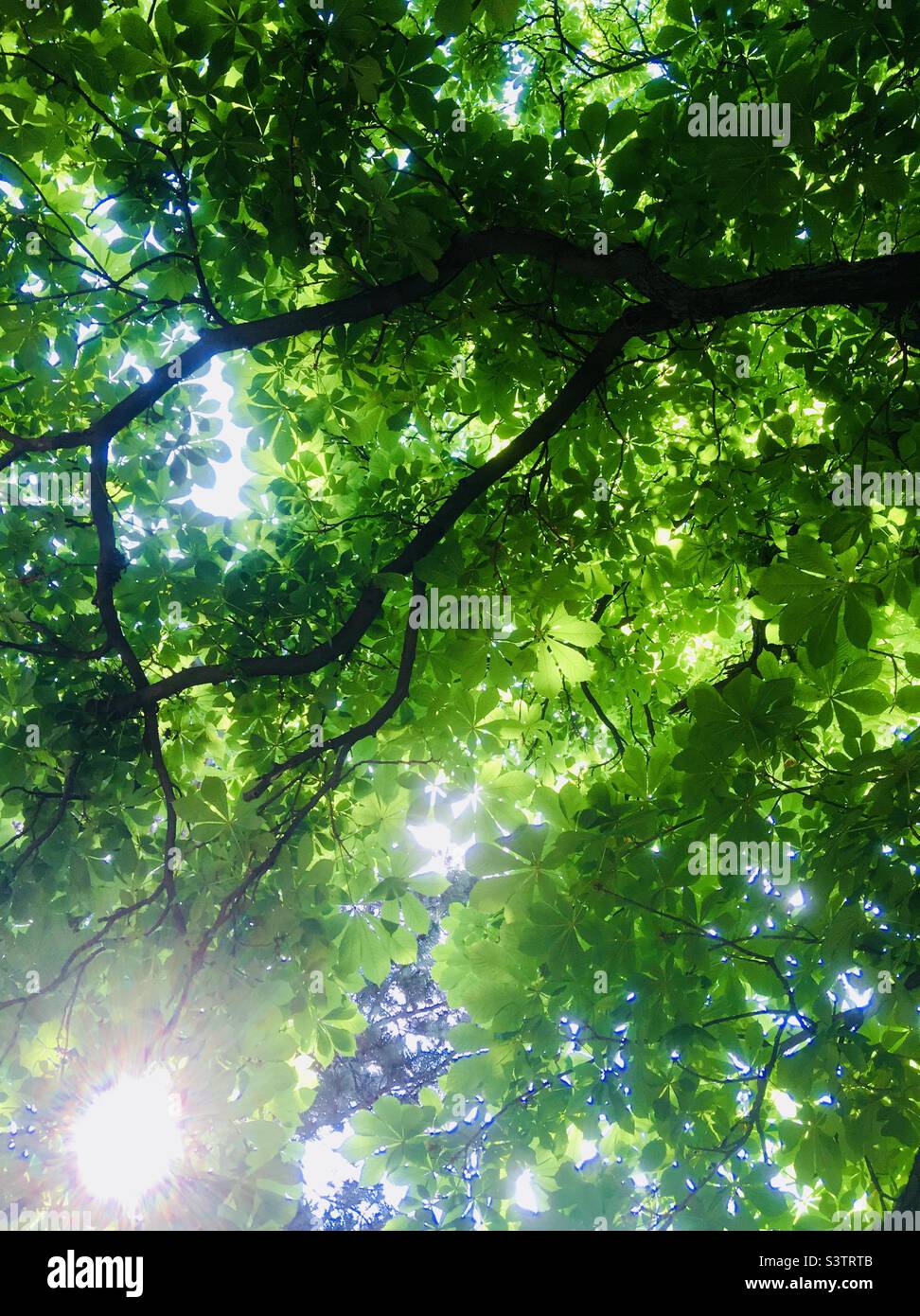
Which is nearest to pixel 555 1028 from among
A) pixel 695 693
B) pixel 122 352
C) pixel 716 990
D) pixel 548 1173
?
pixel 716 990

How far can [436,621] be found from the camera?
11.4ft

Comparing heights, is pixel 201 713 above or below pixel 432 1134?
above

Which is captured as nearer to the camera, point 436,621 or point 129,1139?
point 129,1139

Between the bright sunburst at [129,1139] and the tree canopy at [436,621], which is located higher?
the tree canopy at [436,621]

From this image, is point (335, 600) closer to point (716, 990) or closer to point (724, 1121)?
point (716, 990)

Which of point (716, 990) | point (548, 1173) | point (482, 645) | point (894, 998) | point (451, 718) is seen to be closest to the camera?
point (894, 998)

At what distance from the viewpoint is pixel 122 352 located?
155 inches

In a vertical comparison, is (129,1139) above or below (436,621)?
below

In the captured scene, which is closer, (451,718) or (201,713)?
(451,718)

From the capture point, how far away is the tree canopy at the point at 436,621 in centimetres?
263

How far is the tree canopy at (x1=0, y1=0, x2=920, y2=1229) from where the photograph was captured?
2.63 meters

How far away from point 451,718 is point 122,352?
2.22 m

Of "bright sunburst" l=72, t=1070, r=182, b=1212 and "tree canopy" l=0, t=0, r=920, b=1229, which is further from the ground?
"tree canopy" l=0, t=0, r=920, b=1229

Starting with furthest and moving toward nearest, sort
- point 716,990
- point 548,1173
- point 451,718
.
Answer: point 548,1173 → point 451,718 → point 716,990
